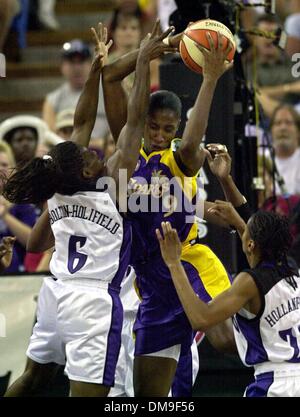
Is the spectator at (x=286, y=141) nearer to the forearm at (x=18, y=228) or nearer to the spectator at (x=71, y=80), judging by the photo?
the spectator at (x=71, y=80)

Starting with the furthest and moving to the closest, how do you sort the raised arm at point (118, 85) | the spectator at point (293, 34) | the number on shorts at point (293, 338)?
the spectator at point (293, 34) → the raised arm at point (118, 85) → the number on shorts at point (293, 338)

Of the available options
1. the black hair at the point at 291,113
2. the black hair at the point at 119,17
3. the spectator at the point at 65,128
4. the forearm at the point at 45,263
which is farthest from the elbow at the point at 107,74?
the black hair at the point at 119,17

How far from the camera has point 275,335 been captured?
18.9 feet

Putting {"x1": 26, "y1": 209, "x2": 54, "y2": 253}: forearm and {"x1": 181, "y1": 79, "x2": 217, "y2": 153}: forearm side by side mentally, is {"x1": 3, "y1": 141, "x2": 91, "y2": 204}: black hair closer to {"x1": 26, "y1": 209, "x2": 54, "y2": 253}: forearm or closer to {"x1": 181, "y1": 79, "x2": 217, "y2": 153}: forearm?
{"x1": 26, "y1": 209, "x2": 54, "y2": 253}: forearm

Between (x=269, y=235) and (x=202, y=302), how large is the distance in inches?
19.2

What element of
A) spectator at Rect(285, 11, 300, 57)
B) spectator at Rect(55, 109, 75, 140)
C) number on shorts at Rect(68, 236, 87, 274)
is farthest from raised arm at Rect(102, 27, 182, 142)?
spectator at Rect(285, 11, 300, 57)

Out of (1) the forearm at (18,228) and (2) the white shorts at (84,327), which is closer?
(2) the white shorts at (84,327)

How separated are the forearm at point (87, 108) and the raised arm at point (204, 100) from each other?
0.72 meters

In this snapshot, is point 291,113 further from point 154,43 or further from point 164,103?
point 154,43

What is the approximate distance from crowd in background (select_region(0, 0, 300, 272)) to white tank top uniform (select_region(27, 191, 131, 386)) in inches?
92.8

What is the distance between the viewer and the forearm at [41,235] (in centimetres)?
648

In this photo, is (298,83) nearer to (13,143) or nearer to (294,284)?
(13,143)
